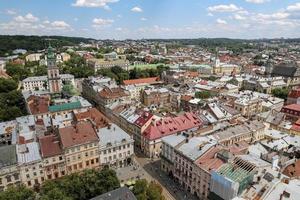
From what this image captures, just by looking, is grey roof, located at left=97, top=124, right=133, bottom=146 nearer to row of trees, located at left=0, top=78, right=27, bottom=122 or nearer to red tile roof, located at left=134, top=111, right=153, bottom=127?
red tile roof, located at left=134, top=111, right=153, bottom=127

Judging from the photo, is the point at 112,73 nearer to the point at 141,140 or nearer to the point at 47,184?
the point at 141,140

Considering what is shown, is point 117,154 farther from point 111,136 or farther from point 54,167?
point 54,167

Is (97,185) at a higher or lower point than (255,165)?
lower

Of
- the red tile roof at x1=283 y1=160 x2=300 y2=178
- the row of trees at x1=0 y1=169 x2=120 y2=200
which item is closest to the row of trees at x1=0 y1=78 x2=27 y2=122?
the row of trees at x1=0 y1=169 x2=120 y2=200

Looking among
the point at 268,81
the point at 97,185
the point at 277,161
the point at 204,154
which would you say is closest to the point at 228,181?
the point at 204,154

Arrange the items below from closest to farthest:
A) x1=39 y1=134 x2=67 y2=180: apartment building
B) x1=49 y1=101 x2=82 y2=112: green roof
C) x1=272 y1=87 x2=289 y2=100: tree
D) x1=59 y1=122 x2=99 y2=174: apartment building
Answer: x1=39 y1=134 x2=67 y2=180: apartment building, x1=59 y1=122 x2=99 y2=174: apartment building, x1=49 y1=101 x2=82 y2=112: green roof, x1=272 y1=87 x2=289 y2=100: tree

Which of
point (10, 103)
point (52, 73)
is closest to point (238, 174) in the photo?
point (52, 73)
